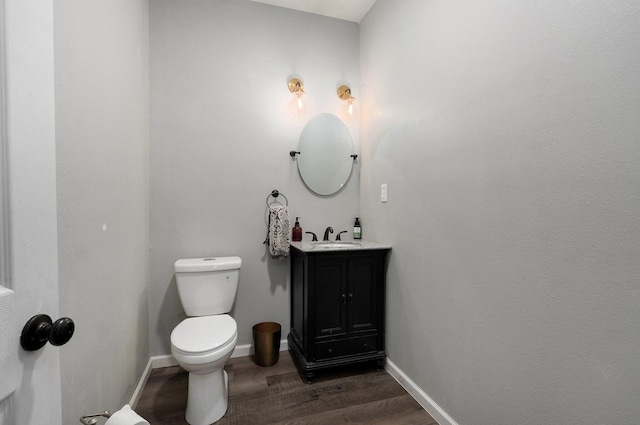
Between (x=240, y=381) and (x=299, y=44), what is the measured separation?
2.59m

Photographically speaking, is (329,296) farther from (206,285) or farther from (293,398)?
(206,285)

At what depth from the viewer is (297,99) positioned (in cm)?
239

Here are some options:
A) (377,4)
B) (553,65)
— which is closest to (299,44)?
(377,4)

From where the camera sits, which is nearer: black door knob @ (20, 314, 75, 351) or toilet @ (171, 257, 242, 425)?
black door knob @ (20, 314, 75, 351)

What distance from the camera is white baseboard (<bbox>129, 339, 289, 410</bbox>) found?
5.67 feet

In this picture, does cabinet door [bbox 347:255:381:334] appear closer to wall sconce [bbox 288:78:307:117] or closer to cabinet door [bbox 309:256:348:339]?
cabinet door [bbox 309:256:348:339]

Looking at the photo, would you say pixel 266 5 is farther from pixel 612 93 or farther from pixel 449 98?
pixel 612 93

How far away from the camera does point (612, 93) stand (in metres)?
0.89

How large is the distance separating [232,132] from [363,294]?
1.57 meters

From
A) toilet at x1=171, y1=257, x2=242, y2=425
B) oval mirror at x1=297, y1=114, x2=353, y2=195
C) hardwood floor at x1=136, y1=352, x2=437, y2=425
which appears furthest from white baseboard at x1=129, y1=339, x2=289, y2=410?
oval mirror at x1=297, y1=114, x2=353, y2=195

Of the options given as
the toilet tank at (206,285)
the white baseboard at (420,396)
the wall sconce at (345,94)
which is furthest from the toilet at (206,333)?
the wall sconce at (345,94)

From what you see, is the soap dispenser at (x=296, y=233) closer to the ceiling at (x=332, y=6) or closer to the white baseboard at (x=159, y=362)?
the white baseboard at (x=159, y=362)

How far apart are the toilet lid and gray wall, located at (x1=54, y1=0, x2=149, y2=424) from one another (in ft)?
0.94

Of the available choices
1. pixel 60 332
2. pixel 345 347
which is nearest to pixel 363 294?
pixel 345 347
